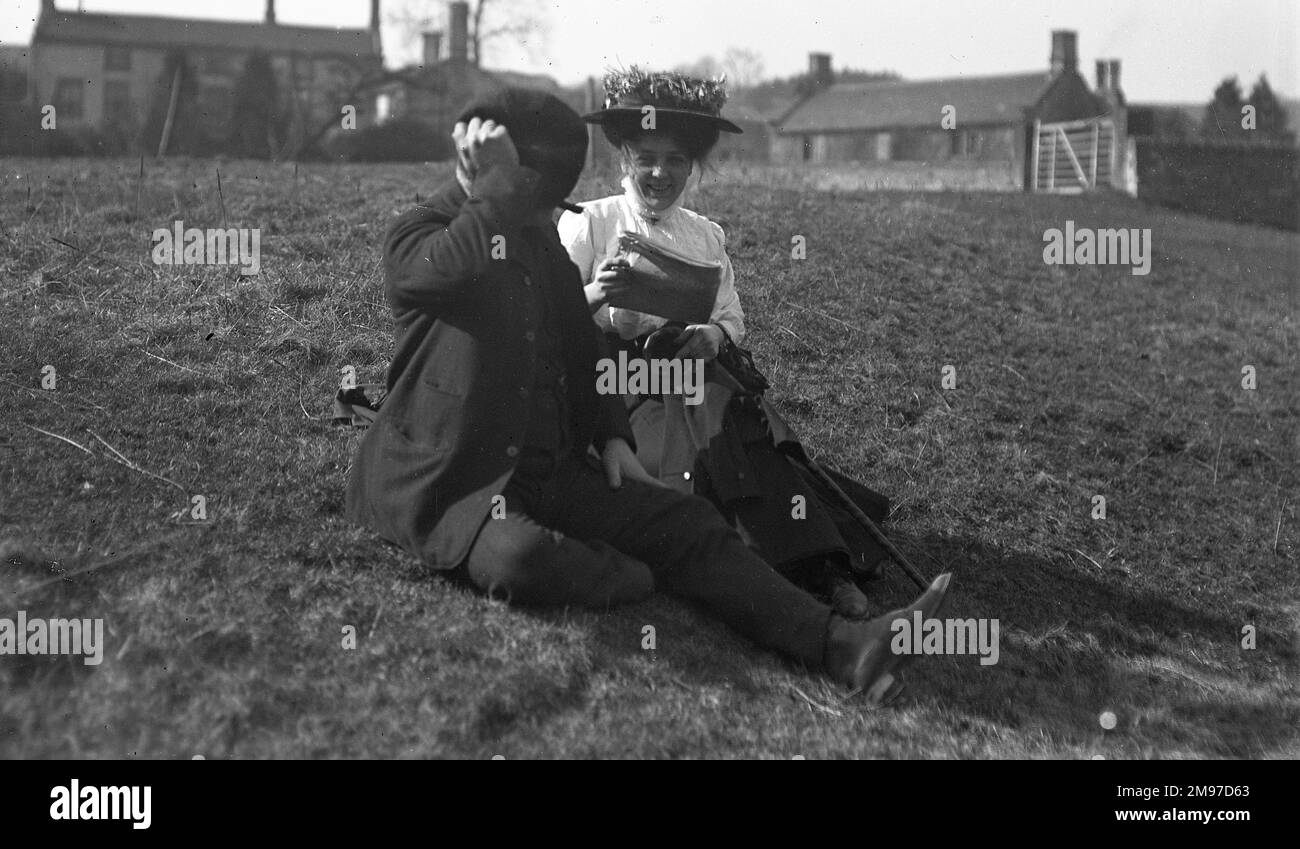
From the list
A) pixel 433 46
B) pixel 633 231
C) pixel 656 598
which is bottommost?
pixel 656 598

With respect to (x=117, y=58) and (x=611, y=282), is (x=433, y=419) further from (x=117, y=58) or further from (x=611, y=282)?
(x=117, y=58)

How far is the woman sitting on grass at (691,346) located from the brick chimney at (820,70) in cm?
5594

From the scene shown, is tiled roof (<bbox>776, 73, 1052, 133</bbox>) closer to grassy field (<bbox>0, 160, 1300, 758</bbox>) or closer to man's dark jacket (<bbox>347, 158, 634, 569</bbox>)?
grassy field (<bbox>0, 160, 1300, 758</bbox>)

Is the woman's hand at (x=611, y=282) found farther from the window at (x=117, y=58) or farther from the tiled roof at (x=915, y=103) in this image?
the window at (x=117, y=58)

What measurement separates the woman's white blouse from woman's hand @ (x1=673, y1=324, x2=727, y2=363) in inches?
5.2

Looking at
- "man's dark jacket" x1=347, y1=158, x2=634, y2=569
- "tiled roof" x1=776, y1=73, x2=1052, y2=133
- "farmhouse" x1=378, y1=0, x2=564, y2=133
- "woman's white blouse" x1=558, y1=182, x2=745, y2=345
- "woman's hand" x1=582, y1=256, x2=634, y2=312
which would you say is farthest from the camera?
"tiled roof" x1=776, y1=73, x2=1052, y2=133

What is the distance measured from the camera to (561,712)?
3.76 m

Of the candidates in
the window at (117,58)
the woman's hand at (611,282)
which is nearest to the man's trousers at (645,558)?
the woman's hand at (611,282)

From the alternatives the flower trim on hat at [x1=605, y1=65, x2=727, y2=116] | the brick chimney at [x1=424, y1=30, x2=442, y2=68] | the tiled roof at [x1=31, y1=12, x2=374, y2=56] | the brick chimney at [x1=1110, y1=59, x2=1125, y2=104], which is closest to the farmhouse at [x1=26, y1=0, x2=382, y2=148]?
the tiled roof at [x1=31, y1=12, x2=374, y2=56]

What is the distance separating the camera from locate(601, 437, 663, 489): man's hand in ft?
14.3

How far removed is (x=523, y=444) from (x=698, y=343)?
1101mm

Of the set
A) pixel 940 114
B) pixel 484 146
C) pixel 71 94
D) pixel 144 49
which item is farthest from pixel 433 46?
pixel 484 146

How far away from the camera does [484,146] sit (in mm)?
4012
